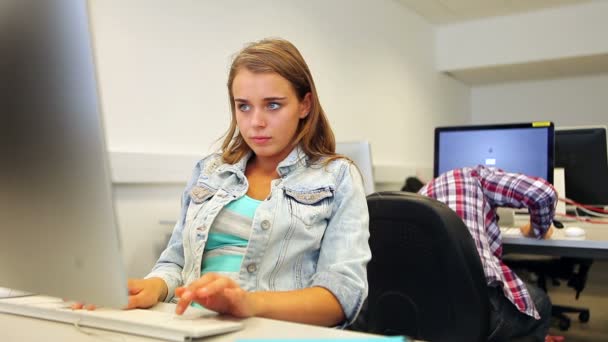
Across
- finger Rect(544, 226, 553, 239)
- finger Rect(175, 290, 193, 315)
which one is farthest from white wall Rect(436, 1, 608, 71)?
finger Rect(175, 290, 193, 315)

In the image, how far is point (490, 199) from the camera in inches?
83.3

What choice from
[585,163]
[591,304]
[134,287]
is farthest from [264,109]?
[591,304]

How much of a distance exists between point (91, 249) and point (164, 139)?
2.49 meters

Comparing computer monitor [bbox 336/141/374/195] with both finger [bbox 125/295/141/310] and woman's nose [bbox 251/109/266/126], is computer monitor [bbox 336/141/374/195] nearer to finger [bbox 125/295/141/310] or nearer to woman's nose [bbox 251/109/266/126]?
woman's nose [bbox 251/109/266/126]

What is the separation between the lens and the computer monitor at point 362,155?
2418 mm

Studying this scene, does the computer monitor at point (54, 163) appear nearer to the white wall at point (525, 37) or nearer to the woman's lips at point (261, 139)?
the woman's lips at point (261, 139)

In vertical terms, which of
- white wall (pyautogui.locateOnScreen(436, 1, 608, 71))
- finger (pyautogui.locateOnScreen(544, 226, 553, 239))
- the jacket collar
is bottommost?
finger (pyautogui.locateOnScreen(544, 226, 553, 239))

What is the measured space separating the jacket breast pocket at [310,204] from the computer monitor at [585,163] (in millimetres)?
2297

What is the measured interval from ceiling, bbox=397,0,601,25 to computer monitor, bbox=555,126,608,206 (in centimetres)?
309

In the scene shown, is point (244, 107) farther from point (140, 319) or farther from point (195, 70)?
point (195, 70)

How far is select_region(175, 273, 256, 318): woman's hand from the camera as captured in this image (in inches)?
29.2

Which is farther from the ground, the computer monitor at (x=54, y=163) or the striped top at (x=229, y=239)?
the computer monitor at (x=54, y=163)

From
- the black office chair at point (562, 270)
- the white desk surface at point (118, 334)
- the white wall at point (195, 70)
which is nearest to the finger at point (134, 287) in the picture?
the white desk surface at point (118, 334)

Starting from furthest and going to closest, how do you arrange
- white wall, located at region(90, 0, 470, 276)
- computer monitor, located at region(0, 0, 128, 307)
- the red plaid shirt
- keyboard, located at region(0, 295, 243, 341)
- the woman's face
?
white wall, located at region(90, 0, 470, 276)
the red plaid shirt
the woman's face
keyboard, located at region(0, 295, 243, 341)
computer monitor, located at region(0, 0, 128, 307)
